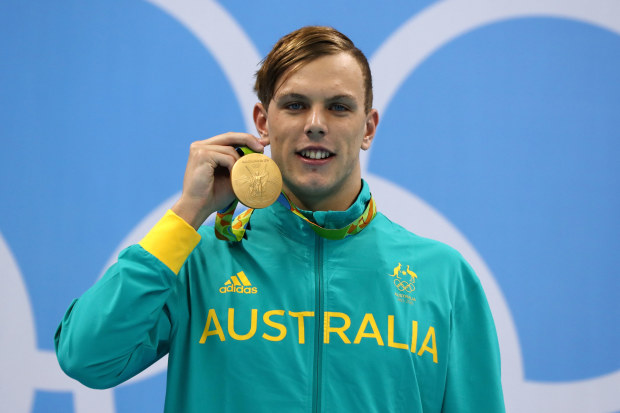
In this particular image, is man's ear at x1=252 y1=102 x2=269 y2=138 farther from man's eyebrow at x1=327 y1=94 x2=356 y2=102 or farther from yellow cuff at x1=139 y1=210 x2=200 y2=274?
yellow cuff at x1=139 y1=210 x2=200 y2=274

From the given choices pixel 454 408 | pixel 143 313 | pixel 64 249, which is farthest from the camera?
pixel 64 249

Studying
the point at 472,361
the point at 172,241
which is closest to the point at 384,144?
the point at 472,361

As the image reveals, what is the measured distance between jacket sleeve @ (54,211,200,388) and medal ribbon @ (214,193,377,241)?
0.35 feet

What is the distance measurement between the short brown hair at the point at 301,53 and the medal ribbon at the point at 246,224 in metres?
0.30

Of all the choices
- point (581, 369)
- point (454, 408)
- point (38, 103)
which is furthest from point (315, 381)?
point (38, 103)

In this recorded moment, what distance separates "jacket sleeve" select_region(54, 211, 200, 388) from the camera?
134 centimetres

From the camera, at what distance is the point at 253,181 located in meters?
1.46

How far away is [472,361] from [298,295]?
0.49 meters

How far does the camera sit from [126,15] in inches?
104

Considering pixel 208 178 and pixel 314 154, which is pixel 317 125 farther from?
pixel 208 178

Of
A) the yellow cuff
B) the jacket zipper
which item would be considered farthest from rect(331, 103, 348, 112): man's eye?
the yellow cuff

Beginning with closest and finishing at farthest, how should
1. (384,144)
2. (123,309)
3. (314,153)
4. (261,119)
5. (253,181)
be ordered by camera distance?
(123,309) < (253,181) < (314,153) < (261,119) < (384,144)

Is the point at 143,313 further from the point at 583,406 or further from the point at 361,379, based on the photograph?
the point at 583,406

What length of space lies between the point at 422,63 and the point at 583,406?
5.14 ft
